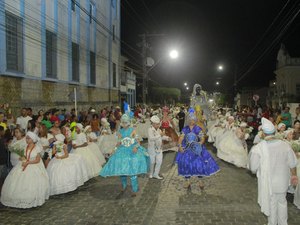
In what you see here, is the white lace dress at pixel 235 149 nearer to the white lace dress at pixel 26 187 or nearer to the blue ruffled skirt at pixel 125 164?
the blue ruffled skirt at pixel 125 164

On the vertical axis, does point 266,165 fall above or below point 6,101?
below

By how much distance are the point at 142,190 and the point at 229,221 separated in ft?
9.39

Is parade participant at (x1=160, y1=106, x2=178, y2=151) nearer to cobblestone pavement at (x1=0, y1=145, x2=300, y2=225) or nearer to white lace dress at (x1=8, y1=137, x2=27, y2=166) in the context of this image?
cobblestone pavement at (x1=0, y1=145, x2=300, y2=225)

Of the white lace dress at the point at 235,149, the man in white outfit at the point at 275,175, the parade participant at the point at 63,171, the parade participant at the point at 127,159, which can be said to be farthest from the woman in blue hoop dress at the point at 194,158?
the white lace dress at the point at 235,149

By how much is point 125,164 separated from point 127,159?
135mm

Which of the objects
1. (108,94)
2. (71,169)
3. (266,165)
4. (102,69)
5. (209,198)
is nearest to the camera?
(266,165)

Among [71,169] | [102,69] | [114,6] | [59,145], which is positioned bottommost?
[71,169]

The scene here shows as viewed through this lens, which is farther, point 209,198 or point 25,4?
point 25,4

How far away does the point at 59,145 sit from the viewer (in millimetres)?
8750

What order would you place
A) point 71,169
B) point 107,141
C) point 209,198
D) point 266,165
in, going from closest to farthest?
1. point 266,165
2. point 209,198
3. point 71,169
4. point 107,141

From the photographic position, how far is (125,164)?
321 inches

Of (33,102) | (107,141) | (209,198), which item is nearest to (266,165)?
(209,198)

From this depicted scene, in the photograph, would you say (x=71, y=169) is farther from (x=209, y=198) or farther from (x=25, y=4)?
(x=25, y=4)

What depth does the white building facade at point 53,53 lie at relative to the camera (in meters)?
15.1
